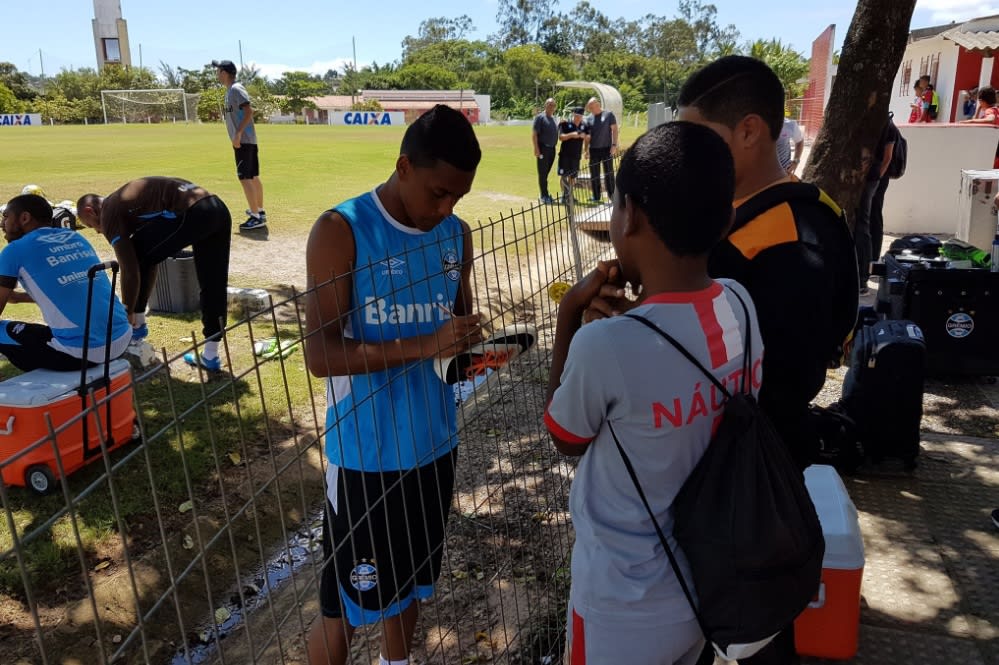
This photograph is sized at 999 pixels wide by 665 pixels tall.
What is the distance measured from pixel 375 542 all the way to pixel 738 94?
167 cm

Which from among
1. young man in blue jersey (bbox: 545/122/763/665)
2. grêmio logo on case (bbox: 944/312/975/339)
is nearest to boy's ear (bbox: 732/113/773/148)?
young man in blue jersey (bbox: 545/122/763/665)

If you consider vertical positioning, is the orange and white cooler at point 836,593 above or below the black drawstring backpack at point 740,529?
below

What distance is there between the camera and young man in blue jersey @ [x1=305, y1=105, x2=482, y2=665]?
2234mm

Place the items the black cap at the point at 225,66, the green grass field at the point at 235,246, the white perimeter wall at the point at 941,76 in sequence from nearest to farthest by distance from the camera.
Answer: the green grass field at the point at 235,246 → the black cap at the point at 225,66 → the white perimeter wall at the point at 941,76

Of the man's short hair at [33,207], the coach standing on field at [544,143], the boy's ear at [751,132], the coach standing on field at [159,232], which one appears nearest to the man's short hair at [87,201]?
the coach standing on field at [159,232]

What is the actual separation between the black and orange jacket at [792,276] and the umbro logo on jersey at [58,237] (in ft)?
13.8

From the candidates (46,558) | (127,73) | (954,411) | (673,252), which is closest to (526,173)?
(954,411)

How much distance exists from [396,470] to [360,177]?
55.8 ft

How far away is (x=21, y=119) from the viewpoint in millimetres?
60406

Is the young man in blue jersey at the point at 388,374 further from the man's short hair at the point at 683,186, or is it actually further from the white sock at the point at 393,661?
the man's short hair at the point at 683,186

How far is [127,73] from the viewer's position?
76125 millimetres

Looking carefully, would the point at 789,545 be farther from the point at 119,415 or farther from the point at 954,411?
the point at 954,411

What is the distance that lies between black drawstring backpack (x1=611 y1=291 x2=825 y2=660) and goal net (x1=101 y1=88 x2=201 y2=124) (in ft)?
226

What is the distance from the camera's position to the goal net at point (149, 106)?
6388 cm
